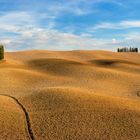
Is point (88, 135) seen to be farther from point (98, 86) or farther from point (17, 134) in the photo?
point (98, 86)

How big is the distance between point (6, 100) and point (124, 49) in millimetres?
60519

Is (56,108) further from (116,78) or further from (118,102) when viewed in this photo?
(116,78)

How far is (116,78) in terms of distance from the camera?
31.2 m

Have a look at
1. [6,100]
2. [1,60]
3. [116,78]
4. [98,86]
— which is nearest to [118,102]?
[6,100]

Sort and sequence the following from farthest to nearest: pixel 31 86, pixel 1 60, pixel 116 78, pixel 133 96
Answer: pixel 1 60, pixel 116 78, pixel 31 86, pixel 133 96

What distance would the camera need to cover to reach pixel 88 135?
46.5 ft

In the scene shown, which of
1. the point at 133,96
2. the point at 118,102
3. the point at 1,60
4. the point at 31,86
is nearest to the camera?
the point at 118,102

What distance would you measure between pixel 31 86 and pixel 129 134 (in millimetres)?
13760

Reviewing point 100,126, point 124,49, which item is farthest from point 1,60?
point 124,49

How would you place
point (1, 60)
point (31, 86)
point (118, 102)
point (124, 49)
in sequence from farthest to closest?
point (124, 49)
point (1, 60)
point (31, 86)
point (118, 102)

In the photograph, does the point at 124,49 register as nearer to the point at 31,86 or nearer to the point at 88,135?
the point at 31,86

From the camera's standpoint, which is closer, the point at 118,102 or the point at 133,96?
the point at 118,102

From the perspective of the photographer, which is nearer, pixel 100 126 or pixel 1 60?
pixel 100 126

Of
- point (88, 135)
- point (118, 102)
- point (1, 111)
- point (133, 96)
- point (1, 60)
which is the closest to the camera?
point (88, 135)
